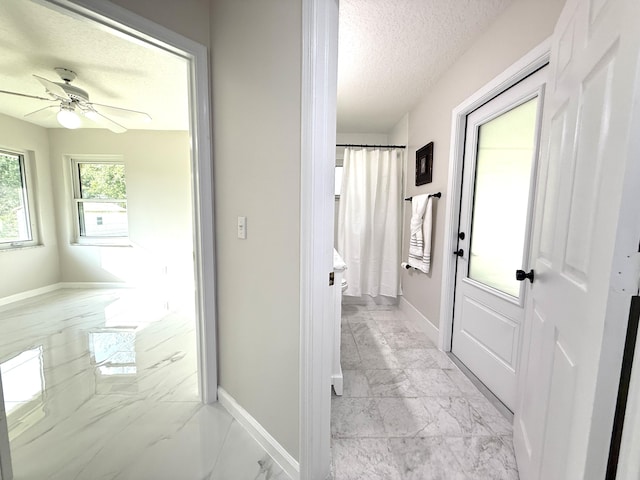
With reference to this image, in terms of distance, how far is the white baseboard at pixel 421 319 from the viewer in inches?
89.7

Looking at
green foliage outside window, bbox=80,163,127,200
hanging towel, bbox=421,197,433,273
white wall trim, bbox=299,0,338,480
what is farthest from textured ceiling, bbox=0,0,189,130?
hanging towel, bbox=421,197,433,273

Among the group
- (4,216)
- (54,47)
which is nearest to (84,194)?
(4,216)

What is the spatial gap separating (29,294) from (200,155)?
3.98m

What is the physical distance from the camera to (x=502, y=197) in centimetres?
161

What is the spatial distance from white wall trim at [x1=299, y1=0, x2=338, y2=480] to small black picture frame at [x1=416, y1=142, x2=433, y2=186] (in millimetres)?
1733

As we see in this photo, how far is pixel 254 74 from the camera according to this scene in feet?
3.71

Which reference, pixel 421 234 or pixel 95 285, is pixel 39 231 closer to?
pixel 95 285

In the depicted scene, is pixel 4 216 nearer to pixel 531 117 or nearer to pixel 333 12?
pixel 333 12

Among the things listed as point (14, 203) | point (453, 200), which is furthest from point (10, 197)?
point (453, 200)

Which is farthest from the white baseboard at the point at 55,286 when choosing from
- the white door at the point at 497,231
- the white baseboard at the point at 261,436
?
the white door at the point at 497,231

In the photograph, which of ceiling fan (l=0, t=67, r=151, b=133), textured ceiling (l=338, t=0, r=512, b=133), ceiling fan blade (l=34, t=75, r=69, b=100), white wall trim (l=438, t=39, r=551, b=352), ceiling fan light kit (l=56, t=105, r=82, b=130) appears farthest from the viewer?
ceiling fan light kit (l=56, t=105, r=82, b=130)

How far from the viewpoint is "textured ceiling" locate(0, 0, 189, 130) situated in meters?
1.58

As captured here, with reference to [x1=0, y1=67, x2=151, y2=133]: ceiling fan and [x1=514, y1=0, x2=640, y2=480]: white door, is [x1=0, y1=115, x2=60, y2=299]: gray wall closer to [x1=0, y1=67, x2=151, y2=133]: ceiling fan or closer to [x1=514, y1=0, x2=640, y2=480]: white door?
[x1=0, y1=67, x2=151, y2=133]: ceiling fan

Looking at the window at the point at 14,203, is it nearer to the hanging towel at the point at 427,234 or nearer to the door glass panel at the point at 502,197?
the hanging towel at the point at 427,234
